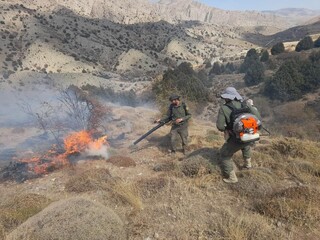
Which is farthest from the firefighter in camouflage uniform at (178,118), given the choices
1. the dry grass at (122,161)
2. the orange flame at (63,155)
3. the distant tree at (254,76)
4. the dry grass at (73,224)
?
the distant tree at (254,76)

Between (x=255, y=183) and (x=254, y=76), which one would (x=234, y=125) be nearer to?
(x=255, y=183)

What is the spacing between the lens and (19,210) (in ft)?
17.9

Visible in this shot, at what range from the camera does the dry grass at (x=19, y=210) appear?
504 cm

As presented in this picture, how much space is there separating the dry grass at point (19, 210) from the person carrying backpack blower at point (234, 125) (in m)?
3.47

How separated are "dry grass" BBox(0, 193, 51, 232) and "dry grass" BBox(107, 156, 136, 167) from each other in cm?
315

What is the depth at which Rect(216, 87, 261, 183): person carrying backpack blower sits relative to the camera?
5.81m

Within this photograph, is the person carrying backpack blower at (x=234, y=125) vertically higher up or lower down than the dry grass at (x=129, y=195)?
higher up

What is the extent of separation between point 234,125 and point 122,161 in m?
4.24

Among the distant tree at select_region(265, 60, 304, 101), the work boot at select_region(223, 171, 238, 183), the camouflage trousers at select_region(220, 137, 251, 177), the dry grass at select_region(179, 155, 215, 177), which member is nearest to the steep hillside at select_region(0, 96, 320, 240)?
the dry grass at select_region(179, 155, 215, 177)

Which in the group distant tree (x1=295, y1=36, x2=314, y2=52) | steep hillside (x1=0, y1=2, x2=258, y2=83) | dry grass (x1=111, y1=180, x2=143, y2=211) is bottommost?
steep hillside (x1=0, y1=2, x2=258, y2=83)

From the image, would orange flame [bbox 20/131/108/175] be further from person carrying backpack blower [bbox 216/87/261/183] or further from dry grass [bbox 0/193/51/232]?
person carrying backpack blower [bbox 216/87/261/183]

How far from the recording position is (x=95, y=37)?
227 feet

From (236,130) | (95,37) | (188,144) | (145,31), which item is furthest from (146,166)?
(145,31)

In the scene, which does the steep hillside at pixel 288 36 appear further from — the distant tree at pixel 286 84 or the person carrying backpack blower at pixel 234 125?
the person carrying backpack blower at pixel 234 125
